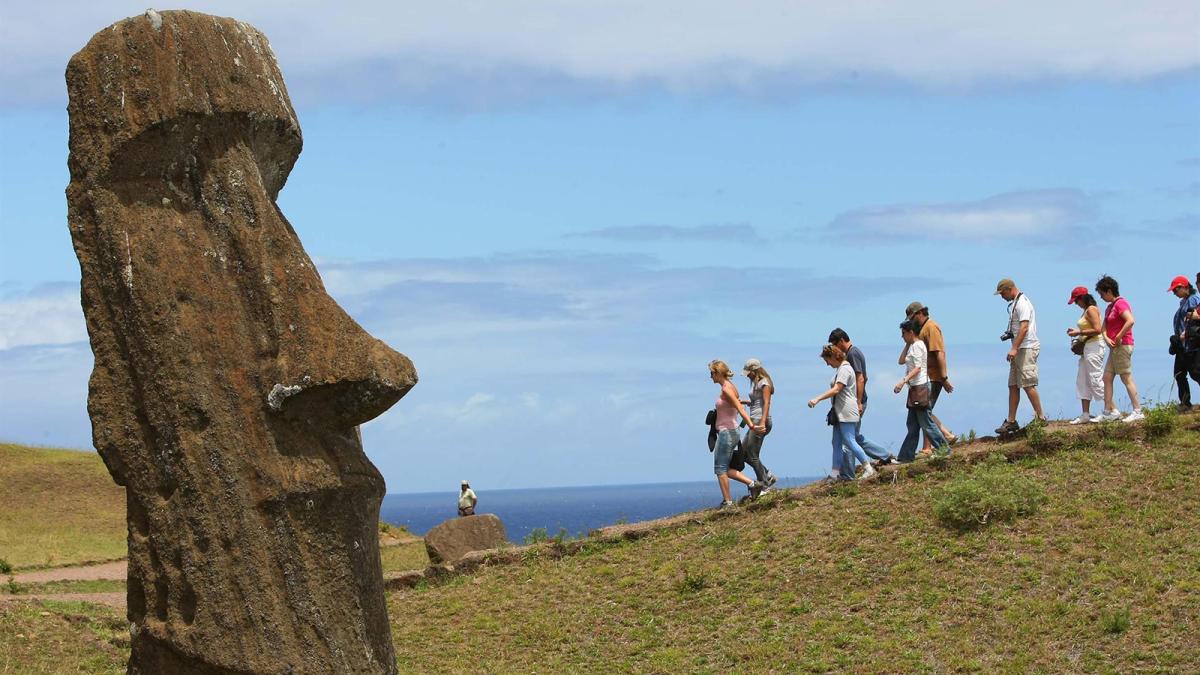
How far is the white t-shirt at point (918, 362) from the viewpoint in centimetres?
1858

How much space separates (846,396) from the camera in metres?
18.6

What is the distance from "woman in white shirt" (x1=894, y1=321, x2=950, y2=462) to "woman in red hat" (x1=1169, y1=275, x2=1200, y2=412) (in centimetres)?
318

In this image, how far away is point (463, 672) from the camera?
1520 centimetres

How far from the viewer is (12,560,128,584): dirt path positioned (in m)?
25.0

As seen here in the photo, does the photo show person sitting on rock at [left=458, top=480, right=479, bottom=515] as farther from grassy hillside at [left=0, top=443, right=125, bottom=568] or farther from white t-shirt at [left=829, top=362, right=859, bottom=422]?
white t-shirt at [left=829, top=362, right=859, bottom=422]

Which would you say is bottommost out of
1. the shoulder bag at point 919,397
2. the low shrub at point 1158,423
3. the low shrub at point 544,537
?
the low shrub at point 544,537

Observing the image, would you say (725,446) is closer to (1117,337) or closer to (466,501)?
(1117,337)

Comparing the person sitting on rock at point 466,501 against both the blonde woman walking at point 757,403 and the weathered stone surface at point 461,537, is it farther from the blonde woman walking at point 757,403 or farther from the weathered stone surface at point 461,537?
the blonde woman walking at point 757,403

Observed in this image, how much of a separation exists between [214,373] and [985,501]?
10749 millimetres

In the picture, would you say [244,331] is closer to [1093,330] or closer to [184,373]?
[184,373]

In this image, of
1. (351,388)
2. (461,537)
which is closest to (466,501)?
(461,537)

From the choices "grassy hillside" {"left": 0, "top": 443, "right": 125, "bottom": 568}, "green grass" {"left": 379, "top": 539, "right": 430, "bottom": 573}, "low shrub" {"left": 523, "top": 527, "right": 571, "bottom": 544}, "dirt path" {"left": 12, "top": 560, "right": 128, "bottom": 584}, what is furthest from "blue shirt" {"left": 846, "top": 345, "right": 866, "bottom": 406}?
"grassy hillside" {"left": 0, "top": 443, "right": 125, "bottom": 568}

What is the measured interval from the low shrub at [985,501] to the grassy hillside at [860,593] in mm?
138

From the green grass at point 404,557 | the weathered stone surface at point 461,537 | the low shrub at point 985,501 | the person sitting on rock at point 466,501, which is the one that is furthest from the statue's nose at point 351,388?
the person sitting on rock at point 466,501
